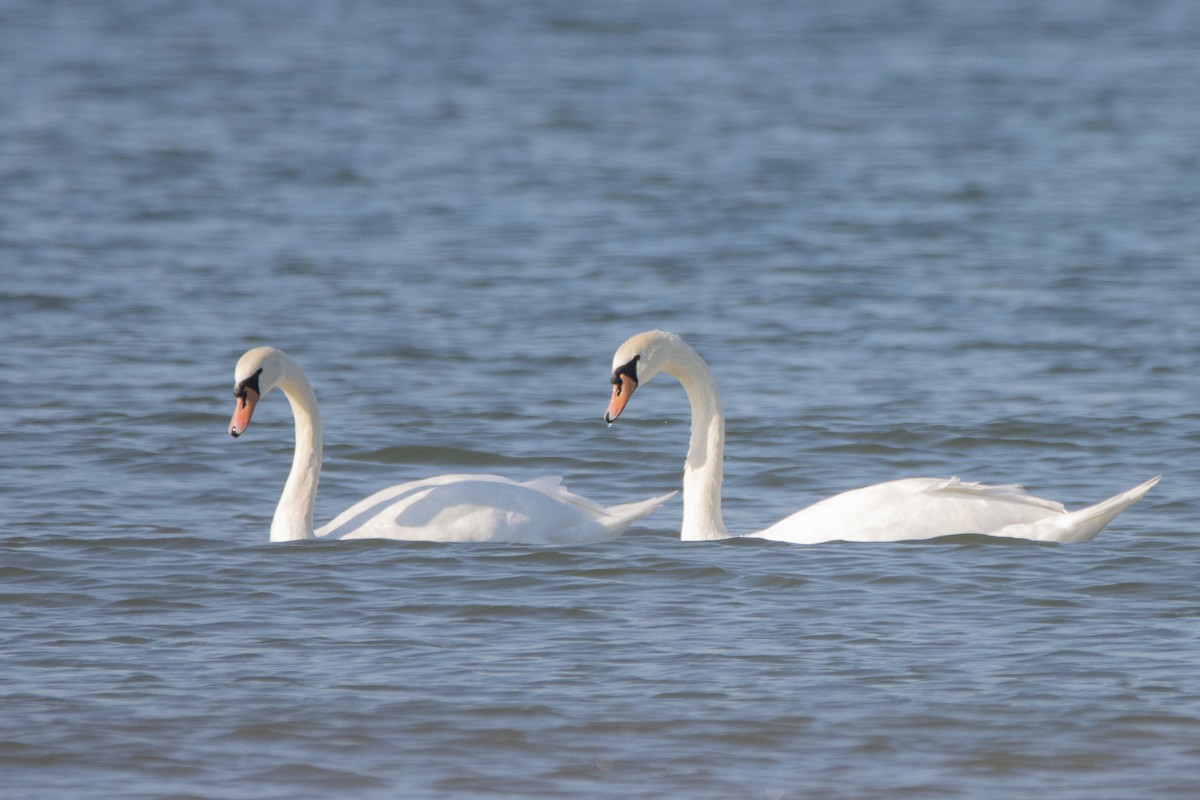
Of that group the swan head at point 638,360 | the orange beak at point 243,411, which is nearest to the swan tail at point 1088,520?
A: the swan head at point 638,360

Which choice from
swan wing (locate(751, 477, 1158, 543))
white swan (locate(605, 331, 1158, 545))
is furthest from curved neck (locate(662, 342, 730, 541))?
swan wing (locate(751, 477, 1158, 543))

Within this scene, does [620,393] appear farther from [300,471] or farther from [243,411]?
[243,411]

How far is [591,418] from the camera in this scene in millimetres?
12250

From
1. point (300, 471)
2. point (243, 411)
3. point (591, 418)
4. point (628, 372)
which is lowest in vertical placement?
point (591, 418)

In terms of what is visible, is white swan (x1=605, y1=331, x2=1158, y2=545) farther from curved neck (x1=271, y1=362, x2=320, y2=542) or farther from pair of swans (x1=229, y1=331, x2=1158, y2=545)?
curved neck (x1=271, y1=362, x2=320, y2=542)

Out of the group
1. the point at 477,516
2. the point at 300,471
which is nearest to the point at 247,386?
the point at 300,471

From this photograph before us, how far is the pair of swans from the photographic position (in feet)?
29.7

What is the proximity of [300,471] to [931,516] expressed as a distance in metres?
2.84

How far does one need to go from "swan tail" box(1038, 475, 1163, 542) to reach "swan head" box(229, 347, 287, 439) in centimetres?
352

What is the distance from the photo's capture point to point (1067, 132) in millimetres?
24766

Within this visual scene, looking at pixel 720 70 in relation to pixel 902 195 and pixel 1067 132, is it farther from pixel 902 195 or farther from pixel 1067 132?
pixel 902 195

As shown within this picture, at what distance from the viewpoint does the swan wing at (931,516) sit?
9.02 m

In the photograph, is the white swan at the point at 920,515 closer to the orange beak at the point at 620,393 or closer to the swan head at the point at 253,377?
the orange beak at the point at 620,393

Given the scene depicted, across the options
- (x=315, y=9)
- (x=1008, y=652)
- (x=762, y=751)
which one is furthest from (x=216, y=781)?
(x=315, y=9)
